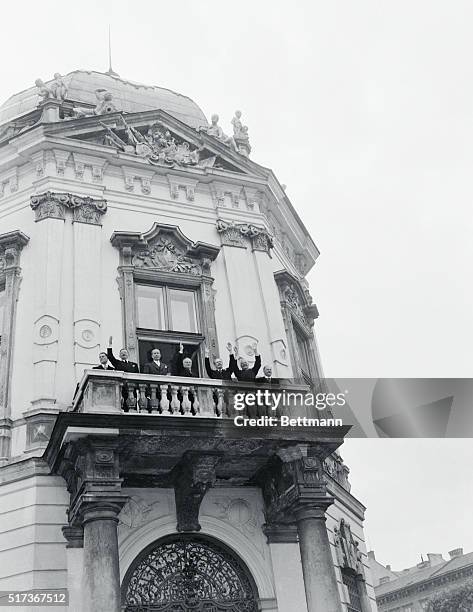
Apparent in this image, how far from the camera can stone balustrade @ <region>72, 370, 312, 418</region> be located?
34.2ft

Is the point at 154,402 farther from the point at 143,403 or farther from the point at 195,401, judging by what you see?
the point at 195,401

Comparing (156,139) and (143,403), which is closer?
(143,403)

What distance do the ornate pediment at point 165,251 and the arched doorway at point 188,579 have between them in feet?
18.0

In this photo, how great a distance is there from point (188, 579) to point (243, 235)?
7.52 m

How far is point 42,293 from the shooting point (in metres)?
13.3

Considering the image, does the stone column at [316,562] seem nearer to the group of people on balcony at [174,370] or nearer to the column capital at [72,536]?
the group of people on balcony at [174,370]

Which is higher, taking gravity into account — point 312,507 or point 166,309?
point 166,309

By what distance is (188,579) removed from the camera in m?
11.6

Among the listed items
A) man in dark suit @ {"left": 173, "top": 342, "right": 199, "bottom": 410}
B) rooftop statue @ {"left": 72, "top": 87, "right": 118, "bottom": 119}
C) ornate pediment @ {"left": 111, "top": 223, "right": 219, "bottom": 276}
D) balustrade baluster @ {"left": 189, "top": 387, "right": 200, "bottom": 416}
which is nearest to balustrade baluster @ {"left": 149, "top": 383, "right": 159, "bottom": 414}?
balustrade baluster @ {"left": 189, "top": 387, "right": 200, "bottom": 416}

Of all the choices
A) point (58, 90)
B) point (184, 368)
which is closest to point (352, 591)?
point (184, 368)

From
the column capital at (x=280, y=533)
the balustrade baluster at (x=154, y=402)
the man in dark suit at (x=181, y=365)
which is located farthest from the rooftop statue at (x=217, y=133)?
the column capital at (x=280, y=533)

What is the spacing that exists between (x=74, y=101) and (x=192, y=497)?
34.1ft

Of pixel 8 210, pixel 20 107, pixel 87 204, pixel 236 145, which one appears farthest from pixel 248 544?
pixel 20 107

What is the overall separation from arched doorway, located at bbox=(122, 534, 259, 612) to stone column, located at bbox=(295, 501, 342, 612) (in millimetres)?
1693
